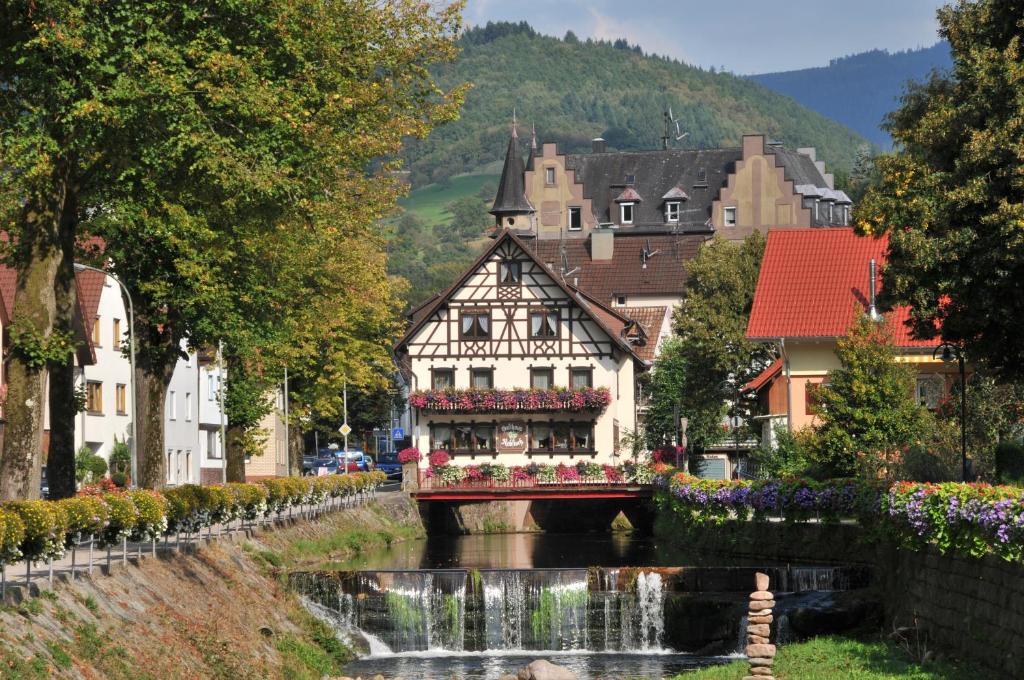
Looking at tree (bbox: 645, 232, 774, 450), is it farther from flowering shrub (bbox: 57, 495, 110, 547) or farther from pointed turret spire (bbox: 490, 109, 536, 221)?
flowering shrub (bbox: 57, 495, 110, 547)

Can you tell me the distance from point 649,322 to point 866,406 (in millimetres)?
49549

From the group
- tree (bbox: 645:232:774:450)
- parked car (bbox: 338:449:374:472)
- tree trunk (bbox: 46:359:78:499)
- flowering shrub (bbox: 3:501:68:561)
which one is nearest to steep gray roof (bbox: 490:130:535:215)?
parked car (bbox: 338:449:374:472)

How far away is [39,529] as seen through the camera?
22.4 metres

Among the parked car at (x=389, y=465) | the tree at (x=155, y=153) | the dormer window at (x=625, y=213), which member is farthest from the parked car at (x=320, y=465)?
the tree at (x=155, y=153)

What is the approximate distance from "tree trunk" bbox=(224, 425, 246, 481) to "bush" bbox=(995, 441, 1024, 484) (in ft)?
91.9

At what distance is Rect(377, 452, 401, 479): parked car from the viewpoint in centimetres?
11012

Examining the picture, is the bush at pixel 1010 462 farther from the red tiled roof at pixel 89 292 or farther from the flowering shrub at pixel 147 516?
the red tiled roof at pixel 89 292

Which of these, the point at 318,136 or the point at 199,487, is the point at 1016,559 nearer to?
the point at 318,136

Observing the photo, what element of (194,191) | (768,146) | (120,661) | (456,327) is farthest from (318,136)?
(768,146)

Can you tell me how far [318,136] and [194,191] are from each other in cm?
254

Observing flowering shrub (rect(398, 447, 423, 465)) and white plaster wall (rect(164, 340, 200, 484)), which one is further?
white plaster wall (rect(164, 340, 200, 484))

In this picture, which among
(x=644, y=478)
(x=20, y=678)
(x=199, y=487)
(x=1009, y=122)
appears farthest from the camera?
(x=644, y=478)

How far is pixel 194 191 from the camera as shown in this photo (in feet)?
103

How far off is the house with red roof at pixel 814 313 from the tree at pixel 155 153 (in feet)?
96.6
